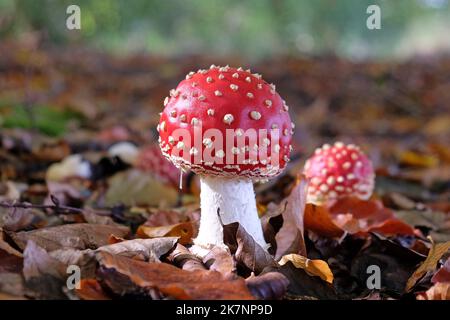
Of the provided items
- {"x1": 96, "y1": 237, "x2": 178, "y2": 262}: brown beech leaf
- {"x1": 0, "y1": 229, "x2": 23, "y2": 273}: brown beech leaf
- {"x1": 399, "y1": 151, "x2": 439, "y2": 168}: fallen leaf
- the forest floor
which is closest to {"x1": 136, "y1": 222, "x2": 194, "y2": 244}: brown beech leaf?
the forest floor

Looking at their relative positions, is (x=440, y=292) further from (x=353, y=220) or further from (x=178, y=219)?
(x=178, y=219)

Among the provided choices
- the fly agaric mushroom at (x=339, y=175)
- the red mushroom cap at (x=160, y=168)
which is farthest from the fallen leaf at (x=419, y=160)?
the red mushroom cap at (x=160, y=168)

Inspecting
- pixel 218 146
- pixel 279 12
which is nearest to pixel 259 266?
pixel 218 146

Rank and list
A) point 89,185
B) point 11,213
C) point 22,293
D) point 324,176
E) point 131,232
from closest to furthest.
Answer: point 22,293 < point 11,213 < point 131,232 < point 324,176 < point 89,185

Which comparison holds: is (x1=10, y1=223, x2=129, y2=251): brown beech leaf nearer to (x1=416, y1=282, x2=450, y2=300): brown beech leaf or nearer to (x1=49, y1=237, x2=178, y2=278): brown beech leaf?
(x1=49, y1=237, x2=178, y2=278): brown beech leaf

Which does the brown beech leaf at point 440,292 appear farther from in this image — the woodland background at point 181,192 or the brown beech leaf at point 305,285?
the brown beech leaf at point 305,285
